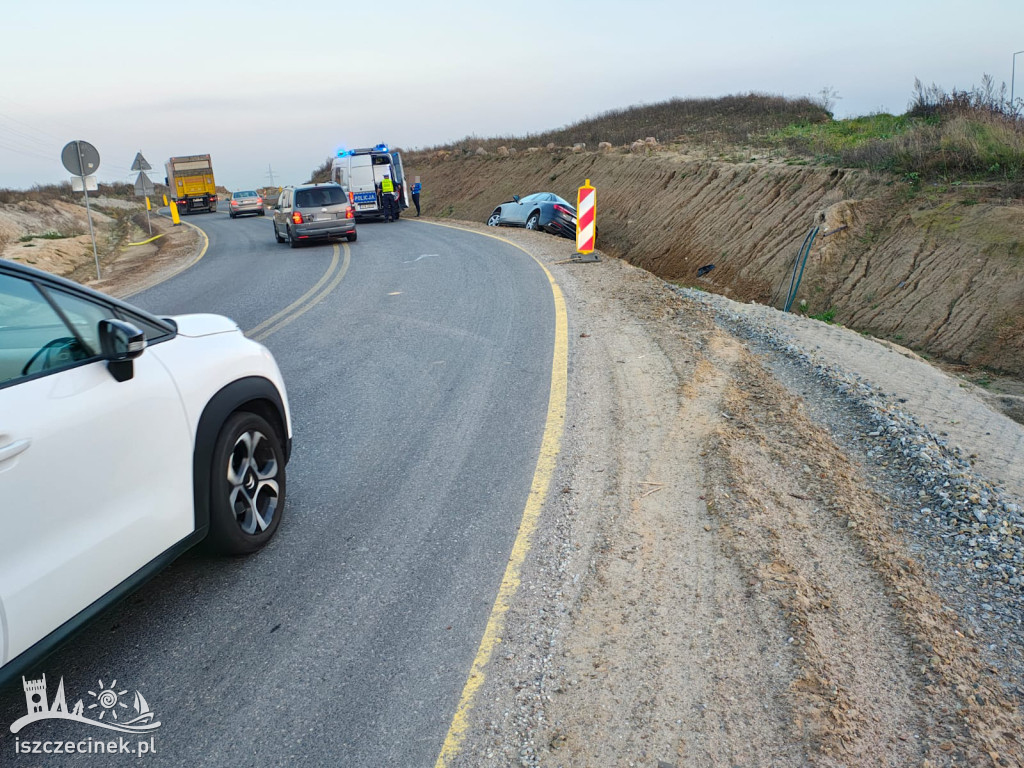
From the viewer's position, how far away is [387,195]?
29.2 metres

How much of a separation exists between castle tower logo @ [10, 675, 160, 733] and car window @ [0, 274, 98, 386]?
4.38ft

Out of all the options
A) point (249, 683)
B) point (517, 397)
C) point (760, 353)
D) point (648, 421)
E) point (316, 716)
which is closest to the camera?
point (316, 716)

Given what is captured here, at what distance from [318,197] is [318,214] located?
0.59 metres

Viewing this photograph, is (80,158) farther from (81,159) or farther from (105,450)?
(105,450)

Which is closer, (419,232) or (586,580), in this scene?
(586,580)

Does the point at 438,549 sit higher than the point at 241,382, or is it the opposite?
the point at 241,382

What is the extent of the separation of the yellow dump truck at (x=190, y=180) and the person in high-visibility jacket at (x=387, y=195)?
1032 inches

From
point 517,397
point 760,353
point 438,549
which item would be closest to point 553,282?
point 760,353

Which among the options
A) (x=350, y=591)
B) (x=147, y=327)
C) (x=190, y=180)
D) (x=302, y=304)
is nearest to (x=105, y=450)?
(x=147, y=327)

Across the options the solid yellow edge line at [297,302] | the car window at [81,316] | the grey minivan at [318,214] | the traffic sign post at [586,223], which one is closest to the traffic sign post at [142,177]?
the grey minivan at [318,214]

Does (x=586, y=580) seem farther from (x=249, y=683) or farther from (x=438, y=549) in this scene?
(x=249, y=683)

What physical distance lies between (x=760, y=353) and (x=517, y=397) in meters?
3.18

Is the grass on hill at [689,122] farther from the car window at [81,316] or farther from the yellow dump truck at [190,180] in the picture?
the car window at [81,316]

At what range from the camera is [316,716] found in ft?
9.39
